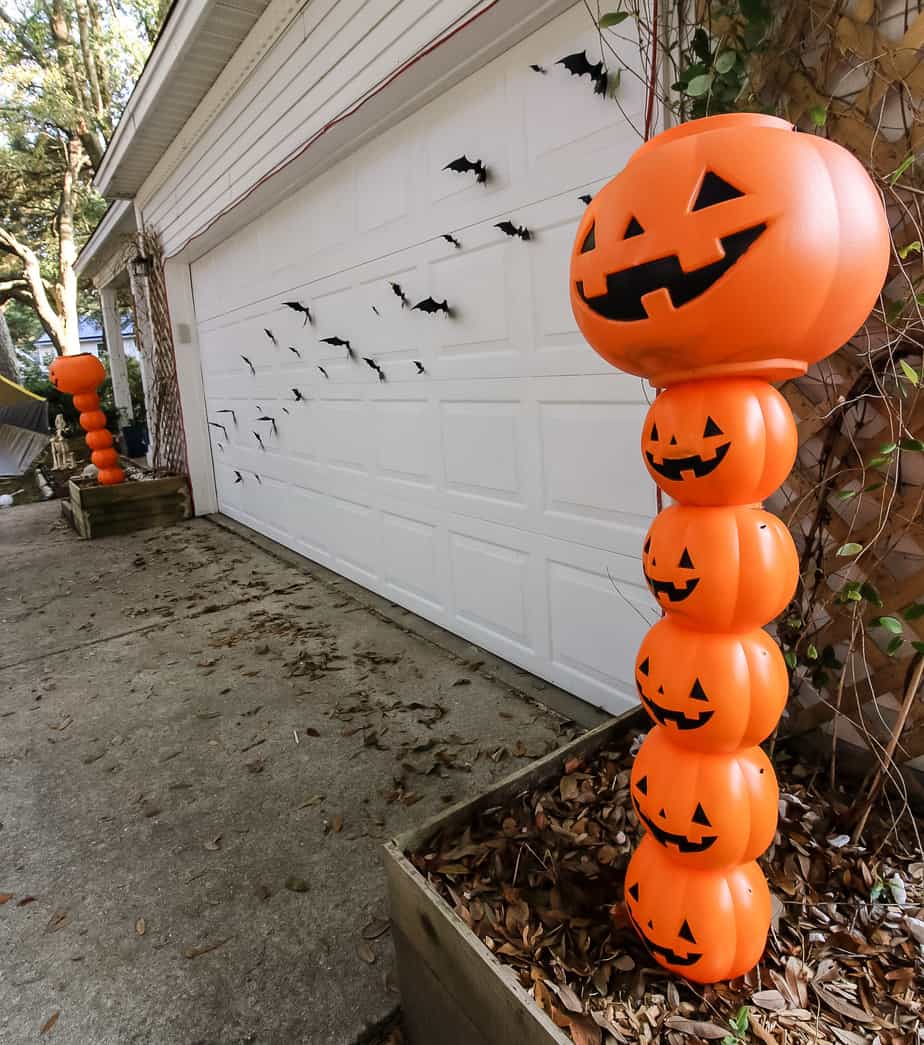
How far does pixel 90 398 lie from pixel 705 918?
22.3 feet

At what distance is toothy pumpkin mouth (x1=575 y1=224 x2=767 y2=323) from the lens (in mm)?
856

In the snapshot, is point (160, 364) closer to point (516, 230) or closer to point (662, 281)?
point (516, 230)

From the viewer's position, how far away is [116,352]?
11.7 meters

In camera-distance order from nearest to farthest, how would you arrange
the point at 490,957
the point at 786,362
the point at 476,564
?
the point at 786,362, the point at 490,957, the point at 476,564

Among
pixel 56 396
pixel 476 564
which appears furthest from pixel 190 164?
pixel 56 396

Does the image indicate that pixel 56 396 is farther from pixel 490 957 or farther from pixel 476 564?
pixel 490 957

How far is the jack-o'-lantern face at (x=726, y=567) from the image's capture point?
3.29 feet

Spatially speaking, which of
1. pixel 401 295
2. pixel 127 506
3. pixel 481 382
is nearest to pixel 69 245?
pixel 127 506

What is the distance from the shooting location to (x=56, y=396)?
1406 cm

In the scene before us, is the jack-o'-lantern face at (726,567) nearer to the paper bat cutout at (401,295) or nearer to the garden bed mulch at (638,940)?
the garden bed mulch at (638,940)

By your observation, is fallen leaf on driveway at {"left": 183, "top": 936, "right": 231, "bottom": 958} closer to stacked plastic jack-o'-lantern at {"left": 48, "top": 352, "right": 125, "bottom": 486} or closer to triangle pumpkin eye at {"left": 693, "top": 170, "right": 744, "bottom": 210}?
triangle pumpkin eye at {"left": 693, "top": 170, "right": 744, "bottom": 210}

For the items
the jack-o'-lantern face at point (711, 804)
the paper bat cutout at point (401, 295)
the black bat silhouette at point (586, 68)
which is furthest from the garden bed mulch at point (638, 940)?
the paper bat cutout at point (401, 295)

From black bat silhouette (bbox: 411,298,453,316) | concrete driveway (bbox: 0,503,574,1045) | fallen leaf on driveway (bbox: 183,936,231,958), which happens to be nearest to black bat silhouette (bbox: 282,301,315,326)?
black bat silhouette (bbox: 411,298,453,316)

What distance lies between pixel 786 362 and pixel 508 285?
1820mm
